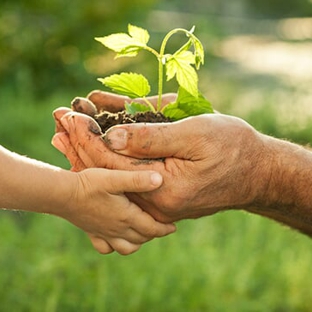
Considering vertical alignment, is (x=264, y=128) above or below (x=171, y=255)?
below

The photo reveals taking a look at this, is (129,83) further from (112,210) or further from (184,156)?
(112,210)

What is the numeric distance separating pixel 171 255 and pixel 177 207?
4.54ft

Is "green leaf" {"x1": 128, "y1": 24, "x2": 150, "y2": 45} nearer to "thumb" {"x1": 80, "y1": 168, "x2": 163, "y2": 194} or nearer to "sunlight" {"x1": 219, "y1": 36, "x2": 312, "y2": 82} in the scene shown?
"thumb" {"x1": 80, "y1": 168, "x2": 163, "y2": 194}

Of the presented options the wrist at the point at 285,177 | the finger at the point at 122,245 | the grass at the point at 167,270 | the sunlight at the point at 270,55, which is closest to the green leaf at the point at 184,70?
the wrist at the point at 285,177

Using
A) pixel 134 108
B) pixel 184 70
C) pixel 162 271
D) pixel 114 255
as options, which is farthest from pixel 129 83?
pixel 114 255

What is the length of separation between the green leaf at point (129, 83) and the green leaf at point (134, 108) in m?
0.04

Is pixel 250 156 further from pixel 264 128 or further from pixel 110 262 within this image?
pixel 264 128

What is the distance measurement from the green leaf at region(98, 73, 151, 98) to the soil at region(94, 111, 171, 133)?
66 millimetres

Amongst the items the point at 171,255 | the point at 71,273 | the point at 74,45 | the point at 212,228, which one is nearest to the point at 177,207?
the point at 71,273

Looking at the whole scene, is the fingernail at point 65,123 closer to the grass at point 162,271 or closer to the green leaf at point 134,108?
the green leaf at point 134,108

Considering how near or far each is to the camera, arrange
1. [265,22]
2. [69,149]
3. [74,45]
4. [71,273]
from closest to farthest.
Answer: [69,149] < [71,273] < [74,45] < [265,22]

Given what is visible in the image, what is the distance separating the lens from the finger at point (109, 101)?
3.00 meters

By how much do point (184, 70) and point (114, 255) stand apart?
5.40ft

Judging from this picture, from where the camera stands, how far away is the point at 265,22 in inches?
643
